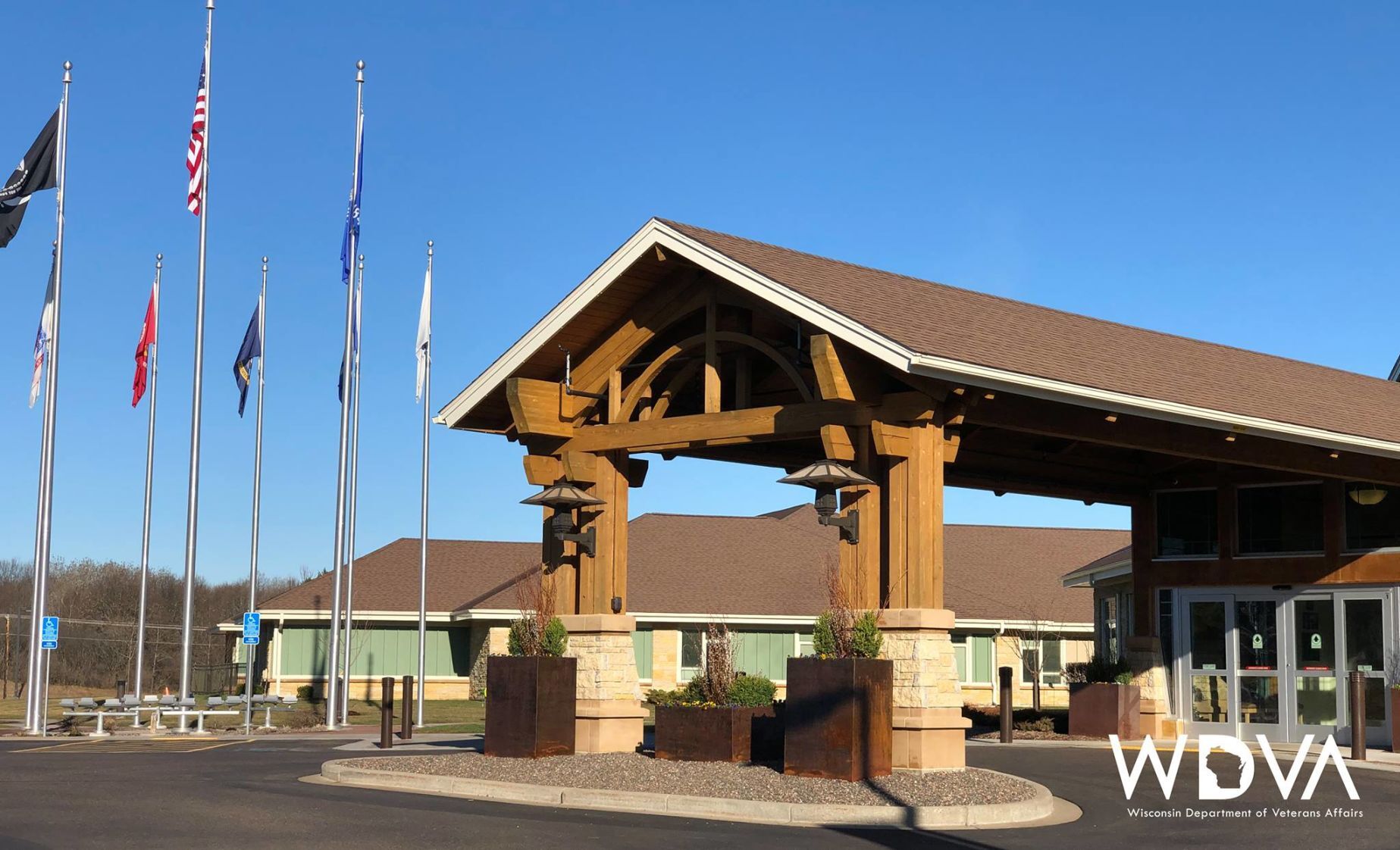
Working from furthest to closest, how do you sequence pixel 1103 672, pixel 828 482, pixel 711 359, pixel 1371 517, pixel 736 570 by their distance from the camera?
pixel 736 570, pixel 1103 672, pixel 1371 517, pixel 711 359, pixel 828 482

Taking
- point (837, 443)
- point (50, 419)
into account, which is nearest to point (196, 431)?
point (50, 419)

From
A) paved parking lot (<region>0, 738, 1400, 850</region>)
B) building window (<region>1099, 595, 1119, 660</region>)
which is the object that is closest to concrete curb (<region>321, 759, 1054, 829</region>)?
paved parking lot (<region>0, 738, 1400, 850</region>)

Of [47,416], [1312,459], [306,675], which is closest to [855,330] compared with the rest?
[1312,459]

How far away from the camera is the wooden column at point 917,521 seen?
604 inches

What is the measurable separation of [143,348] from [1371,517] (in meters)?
25.7

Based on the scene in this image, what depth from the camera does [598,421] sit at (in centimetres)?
1941

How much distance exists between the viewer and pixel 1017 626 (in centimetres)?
4194

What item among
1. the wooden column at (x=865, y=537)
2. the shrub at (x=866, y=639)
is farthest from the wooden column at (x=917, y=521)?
the shrub at (x=866, y=639)

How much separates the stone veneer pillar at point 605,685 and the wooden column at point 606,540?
26 cm

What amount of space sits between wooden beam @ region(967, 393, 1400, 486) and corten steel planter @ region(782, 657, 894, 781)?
3423mm

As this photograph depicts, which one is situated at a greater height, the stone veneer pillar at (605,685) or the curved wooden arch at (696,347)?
the curved wooden arch at (696,347)

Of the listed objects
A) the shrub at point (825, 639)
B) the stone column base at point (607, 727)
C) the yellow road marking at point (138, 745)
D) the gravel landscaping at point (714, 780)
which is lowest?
the yellow road marking at point (138, 745)

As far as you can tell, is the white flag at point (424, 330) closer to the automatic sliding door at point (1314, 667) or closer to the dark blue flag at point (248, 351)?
the dark blue flag at point (248, 351)

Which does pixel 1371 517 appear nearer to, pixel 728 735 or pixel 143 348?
pixel 728 735
